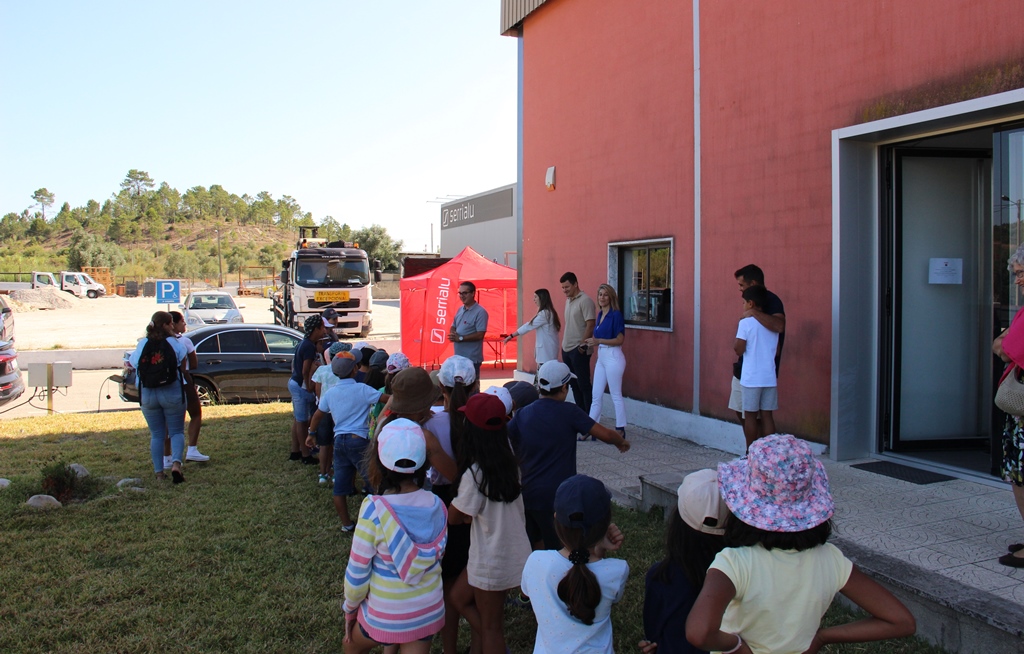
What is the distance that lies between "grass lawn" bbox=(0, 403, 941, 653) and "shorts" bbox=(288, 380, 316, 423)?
56cm

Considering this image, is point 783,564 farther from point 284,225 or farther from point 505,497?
point 284,225

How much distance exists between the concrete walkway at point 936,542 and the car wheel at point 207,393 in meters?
7.82

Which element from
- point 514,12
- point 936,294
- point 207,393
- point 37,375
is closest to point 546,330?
point 936,294

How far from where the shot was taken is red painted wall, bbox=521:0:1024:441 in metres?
5.93

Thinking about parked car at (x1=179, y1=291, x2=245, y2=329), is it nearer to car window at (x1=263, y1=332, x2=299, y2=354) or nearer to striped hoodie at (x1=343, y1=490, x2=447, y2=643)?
car window at (x1=263, y1=332, x2=299, y2=354)

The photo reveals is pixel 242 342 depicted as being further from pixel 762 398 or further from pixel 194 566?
pixel 762 398

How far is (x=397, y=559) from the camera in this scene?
281 cm

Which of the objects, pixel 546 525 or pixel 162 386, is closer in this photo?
pixel 546 525

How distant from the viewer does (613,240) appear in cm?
943

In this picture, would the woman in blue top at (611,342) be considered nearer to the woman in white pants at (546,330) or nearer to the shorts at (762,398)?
the woman in white pants at (546,330)

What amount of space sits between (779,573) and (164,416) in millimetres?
6339

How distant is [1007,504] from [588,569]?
159 inches

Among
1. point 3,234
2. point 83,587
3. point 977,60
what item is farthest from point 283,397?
point 3,234

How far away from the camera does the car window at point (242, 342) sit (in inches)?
487
